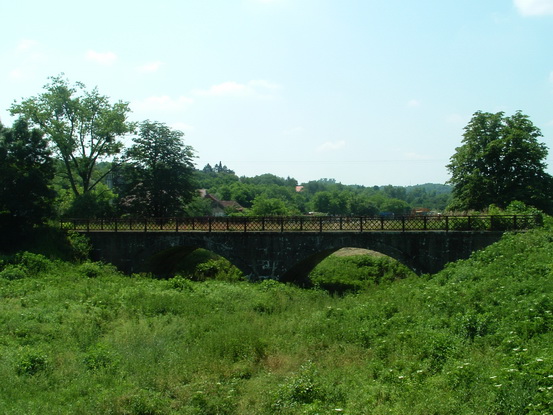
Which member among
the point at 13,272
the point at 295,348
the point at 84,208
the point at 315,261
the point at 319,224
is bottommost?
the point at 295,348

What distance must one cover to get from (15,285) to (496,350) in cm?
1660

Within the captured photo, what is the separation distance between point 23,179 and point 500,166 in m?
26.9

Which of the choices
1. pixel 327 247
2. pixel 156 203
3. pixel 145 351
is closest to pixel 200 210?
pixel 156 203

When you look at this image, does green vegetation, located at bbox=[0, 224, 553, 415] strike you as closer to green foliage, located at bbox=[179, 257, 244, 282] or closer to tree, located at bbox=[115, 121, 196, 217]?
green foliage, located at bbox=[179, 257, 244, 282]

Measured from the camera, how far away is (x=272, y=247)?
69.2 ft

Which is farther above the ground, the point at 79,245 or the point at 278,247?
the point at 278,247

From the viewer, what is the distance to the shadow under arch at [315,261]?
64.2 ft

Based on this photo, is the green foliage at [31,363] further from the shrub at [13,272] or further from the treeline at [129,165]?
the treeline at [129,165]

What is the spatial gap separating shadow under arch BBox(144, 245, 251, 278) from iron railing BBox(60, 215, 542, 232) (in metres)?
1.21

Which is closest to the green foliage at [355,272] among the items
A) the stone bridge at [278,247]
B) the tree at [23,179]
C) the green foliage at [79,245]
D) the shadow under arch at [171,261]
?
the stone bridge at [278,247]

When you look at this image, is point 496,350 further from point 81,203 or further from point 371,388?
point 81,203

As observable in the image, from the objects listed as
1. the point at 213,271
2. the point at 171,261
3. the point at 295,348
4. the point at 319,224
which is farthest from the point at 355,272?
the point at 295,348

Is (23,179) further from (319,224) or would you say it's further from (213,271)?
(319,224)

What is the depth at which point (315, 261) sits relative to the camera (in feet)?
74.9
